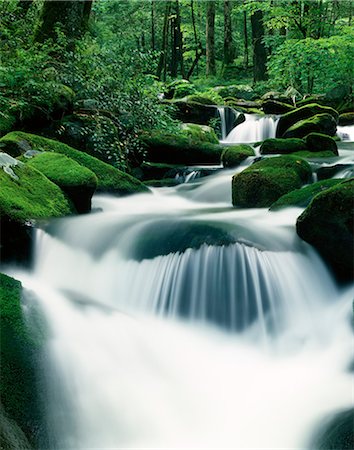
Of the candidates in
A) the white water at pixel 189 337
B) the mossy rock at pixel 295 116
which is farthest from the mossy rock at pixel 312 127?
the white water at pixel 189 337

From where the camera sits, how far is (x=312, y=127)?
11.2 m

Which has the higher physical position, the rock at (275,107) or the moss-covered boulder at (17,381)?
the rock at (275,107)

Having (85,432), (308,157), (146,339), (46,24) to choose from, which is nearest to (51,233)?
(146,339)

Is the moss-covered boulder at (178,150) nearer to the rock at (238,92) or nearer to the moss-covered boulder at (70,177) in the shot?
the moss-covered boulder at (70,177)

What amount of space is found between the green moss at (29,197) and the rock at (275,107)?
35.5 feet

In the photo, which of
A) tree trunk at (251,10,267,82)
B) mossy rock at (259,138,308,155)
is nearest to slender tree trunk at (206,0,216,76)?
tree trunk at (251,10,267,82)

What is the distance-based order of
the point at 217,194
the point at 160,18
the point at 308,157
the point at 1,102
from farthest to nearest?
the point at 160,18, the point at 308,157, the point at 217,194, the point at 1,102

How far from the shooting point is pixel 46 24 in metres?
9.55

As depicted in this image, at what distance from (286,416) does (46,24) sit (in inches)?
362

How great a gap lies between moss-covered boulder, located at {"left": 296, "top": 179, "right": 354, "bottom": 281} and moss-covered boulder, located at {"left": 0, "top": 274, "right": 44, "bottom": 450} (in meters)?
2.83

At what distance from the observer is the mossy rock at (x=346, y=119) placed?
1421 cm

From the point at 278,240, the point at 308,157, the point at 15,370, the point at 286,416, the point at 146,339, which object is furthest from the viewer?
the point at 308,157

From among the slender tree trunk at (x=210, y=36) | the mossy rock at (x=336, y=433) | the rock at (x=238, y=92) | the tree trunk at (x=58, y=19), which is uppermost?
the slender tree trunk at (x=210, y=36)

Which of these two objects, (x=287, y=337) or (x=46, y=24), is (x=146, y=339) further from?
(x=46, y=24)
